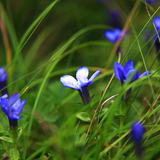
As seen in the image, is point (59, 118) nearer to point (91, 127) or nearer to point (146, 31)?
point (91, 127)

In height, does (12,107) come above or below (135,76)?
above

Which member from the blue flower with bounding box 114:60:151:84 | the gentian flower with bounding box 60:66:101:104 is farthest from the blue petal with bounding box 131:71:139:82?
the gentian flower with bounding box 60:66:101:104

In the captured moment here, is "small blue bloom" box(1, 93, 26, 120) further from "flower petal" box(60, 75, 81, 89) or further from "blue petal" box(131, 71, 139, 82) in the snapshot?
"blue petal" box(131, 71, 139, 82)

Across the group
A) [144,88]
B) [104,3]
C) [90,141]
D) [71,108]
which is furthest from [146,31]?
[90,141]

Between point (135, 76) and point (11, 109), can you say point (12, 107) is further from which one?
point (135, 76)

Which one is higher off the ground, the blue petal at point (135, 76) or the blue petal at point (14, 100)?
the blue petal at point (14, 100)

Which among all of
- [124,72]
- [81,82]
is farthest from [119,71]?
[81,82]

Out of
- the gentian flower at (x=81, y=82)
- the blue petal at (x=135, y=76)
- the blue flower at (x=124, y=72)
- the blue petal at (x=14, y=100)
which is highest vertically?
the blue petal at (x=14, y=100)

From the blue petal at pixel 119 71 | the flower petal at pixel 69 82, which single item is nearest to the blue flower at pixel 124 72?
the blue petal at pixel 119 71

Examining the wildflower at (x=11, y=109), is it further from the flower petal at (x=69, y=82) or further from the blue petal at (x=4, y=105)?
the flower petal at (x=69, y=82)
